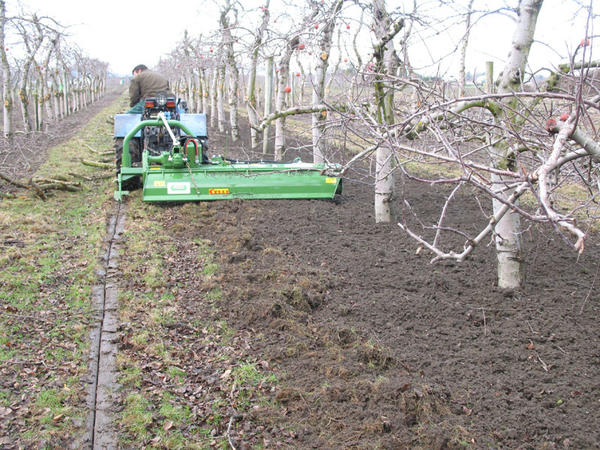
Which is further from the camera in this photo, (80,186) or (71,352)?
(80,186)

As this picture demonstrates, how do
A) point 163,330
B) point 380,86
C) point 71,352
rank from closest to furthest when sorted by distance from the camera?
1. point 71,352
2. point 163,330
3. point 380,86

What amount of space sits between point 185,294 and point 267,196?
3.64 m

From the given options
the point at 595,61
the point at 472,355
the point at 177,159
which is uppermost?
the point at 595,61

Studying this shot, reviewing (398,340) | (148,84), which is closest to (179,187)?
(148,84)

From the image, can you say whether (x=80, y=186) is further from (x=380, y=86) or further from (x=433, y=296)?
(x=433, y=296)

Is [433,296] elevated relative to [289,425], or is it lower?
elevated

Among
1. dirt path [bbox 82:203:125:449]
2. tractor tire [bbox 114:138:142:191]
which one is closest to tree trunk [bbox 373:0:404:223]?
dirt path [bbox 82:203:125:449]

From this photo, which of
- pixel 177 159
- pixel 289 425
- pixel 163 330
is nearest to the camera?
pixel 289 425

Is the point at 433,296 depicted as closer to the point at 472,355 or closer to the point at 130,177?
the point at 472,355

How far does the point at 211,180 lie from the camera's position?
9.08 m

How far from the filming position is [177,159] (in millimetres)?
8789

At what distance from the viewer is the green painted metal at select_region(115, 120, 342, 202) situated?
8867mm

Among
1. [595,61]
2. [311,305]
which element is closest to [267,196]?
[311,305]

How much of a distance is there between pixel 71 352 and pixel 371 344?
2.46 m
